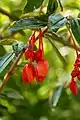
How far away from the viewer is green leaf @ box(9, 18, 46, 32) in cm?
87

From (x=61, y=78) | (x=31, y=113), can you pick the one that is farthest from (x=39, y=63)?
(x=31, y=113)

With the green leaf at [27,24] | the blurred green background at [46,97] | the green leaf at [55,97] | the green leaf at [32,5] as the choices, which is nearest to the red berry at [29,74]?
the green leaf at [27,24]

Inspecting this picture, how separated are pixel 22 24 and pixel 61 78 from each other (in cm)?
89

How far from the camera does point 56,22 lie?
85cm

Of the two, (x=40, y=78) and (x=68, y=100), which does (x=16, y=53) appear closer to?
(x=40, y=78)

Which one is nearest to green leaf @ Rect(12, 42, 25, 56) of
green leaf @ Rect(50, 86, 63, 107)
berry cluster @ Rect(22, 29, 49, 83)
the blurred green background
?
berry cluster @ Rect(22, 29, 49, 83)

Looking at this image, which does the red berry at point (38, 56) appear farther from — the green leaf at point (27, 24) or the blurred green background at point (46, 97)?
the blurred green background at point (46, 97)

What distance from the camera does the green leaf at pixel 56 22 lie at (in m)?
0.84

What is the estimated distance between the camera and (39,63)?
35.9 inches

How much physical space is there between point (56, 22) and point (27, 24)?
0.23 feet

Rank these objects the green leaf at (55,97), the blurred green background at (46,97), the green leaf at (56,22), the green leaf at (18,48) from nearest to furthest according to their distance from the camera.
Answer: the green leaf at (56,22)
the green leaf at (18,48)
the green leaf at (55,97)
the blurred green background at (46,97)

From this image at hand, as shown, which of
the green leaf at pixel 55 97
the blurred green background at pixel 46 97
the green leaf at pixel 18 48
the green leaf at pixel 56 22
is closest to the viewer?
the green leaf at pixel 56 22

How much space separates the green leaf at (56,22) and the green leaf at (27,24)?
1.1 inches

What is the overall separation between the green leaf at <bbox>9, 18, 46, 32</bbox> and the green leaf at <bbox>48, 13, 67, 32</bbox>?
0.09ft
